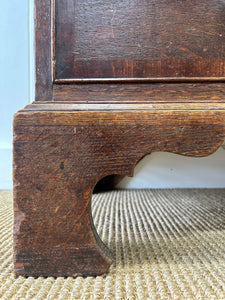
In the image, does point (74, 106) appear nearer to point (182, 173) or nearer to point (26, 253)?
point (26, 253)

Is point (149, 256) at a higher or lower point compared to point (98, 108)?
lower

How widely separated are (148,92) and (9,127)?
2.79 ft

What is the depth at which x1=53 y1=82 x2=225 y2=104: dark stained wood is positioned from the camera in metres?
0.41

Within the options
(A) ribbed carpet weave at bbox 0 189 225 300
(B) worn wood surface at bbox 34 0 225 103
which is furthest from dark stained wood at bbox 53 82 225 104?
(A) ribbed carpet weave at bbox 0 189 225 300

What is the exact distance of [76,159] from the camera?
376mm

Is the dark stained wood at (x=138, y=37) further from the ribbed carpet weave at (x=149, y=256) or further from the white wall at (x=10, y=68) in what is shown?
the white wall at (x=10, y=68)

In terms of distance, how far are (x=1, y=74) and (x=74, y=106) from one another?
0.85 meters

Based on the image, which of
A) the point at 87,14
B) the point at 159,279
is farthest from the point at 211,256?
the point at 87,14

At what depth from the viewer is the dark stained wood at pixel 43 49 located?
414mm

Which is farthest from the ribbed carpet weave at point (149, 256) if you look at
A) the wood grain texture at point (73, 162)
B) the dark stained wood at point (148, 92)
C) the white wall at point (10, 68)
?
the white wall at point (10, 68)

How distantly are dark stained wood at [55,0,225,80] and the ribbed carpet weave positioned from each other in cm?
24

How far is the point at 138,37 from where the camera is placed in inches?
16.2

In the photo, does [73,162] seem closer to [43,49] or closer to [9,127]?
[43,49]

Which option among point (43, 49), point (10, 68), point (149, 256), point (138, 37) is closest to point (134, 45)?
point (138, 37)
